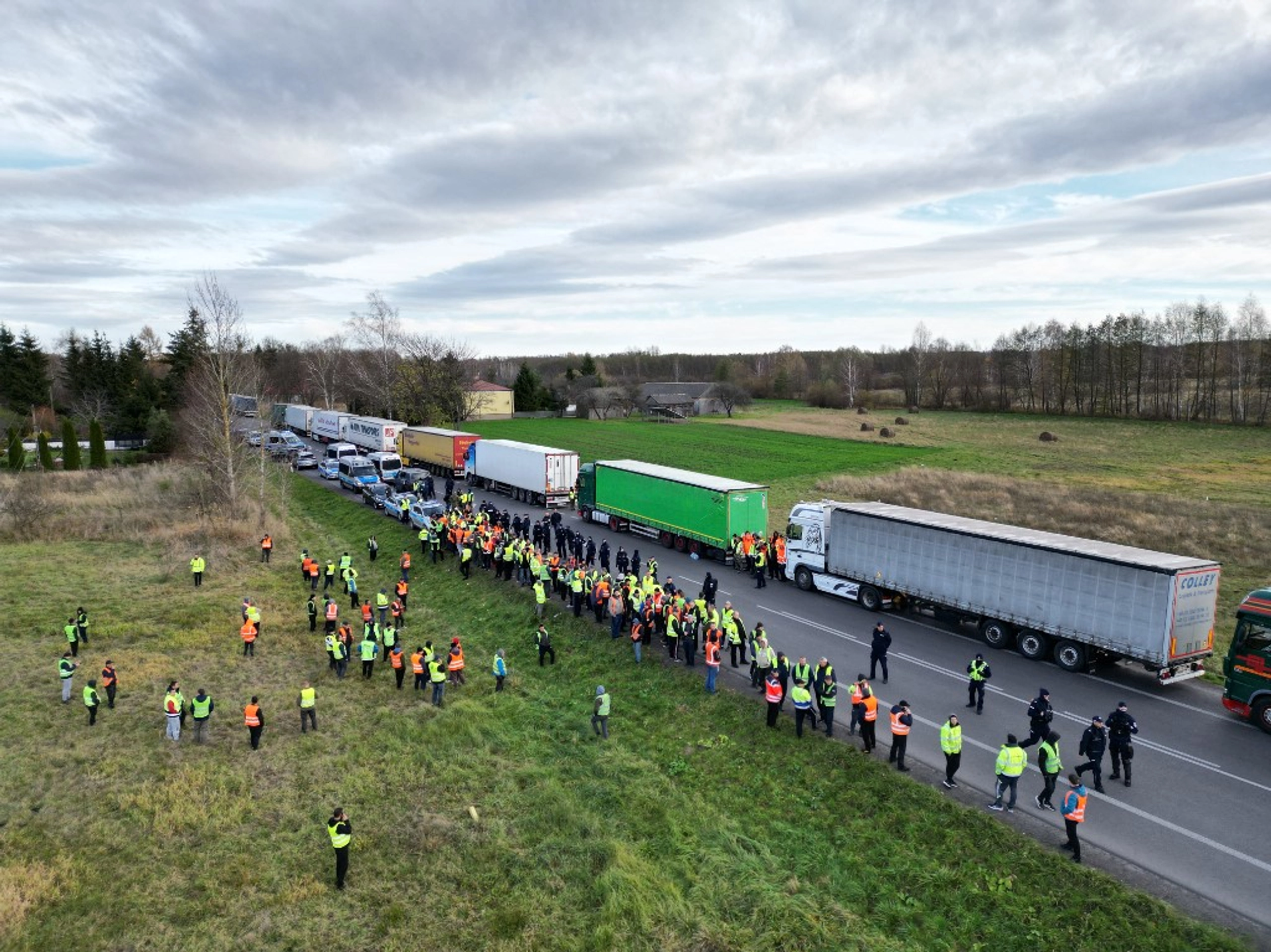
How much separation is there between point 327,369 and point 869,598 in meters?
89.1

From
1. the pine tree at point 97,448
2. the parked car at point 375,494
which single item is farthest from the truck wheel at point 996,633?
the pine tree at point 97,448

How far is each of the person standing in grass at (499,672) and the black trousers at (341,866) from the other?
7037 millimetres

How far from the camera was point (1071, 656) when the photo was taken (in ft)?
62.3

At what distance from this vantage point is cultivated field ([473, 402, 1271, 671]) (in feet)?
111

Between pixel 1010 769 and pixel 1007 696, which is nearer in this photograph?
pixel 1010 769

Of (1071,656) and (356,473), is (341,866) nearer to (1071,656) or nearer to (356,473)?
(1071,656)

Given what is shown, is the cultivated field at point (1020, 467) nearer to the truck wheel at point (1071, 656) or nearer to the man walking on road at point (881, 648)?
the truck wheel at point (1071, 656)

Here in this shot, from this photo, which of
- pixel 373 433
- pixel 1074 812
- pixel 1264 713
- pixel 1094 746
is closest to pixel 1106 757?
pixel 1094 746

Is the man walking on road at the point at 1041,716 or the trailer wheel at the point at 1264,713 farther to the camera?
the trailer wheel at the point at 1264,713

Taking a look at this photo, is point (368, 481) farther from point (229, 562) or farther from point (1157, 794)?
point (1157, 794)

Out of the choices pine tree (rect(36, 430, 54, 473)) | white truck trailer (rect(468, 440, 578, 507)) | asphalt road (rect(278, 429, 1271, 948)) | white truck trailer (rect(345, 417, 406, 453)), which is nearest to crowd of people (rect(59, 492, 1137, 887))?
asphalt road (rect(278, 429, 1271, 948))

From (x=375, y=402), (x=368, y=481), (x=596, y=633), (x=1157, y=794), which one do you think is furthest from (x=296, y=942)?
(x=375, y=402)

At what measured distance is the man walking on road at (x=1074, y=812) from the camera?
11.5 m

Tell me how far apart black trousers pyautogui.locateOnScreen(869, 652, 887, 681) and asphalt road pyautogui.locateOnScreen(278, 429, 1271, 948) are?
279 millimetres
